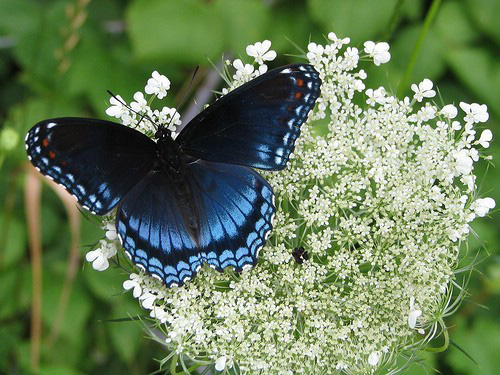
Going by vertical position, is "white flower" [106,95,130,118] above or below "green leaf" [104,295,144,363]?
above

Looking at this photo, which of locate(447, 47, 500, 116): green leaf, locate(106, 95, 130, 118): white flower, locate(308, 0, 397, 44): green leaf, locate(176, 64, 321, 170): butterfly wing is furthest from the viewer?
locate(447, 47, 500, 116): green leaf

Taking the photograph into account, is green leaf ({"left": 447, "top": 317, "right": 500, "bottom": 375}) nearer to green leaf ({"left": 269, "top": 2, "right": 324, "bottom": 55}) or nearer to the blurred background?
the blurred background

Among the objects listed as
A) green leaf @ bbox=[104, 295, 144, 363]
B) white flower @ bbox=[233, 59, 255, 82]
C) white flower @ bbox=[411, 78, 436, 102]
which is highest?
white flower @ bbox=[411, 78, 436, 102]

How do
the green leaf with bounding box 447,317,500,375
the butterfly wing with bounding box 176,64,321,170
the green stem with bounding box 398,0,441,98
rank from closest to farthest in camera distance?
the butterfly wing with bounding box 176,64,321,170, the green stem with bounding box 398,0,441,98, the green leaf with bounding box 447,317,500,375

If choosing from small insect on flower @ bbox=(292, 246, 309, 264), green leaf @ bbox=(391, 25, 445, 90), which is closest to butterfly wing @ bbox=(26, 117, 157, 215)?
small insect on flower @ bbox=(292, 246, 309, 264)

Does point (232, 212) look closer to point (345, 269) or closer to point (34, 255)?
point (345, 269)

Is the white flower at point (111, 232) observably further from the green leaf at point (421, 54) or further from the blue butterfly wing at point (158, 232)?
the green leaf at point (421, 54)

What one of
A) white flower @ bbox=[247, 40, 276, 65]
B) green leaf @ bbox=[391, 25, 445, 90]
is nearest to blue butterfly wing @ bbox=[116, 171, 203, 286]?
white flower @ bbox=[247, 40, 276, 65]

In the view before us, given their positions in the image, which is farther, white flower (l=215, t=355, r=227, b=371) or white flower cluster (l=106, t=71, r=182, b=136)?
white flower cluster (l=106, t=71, r=182, b=136)
